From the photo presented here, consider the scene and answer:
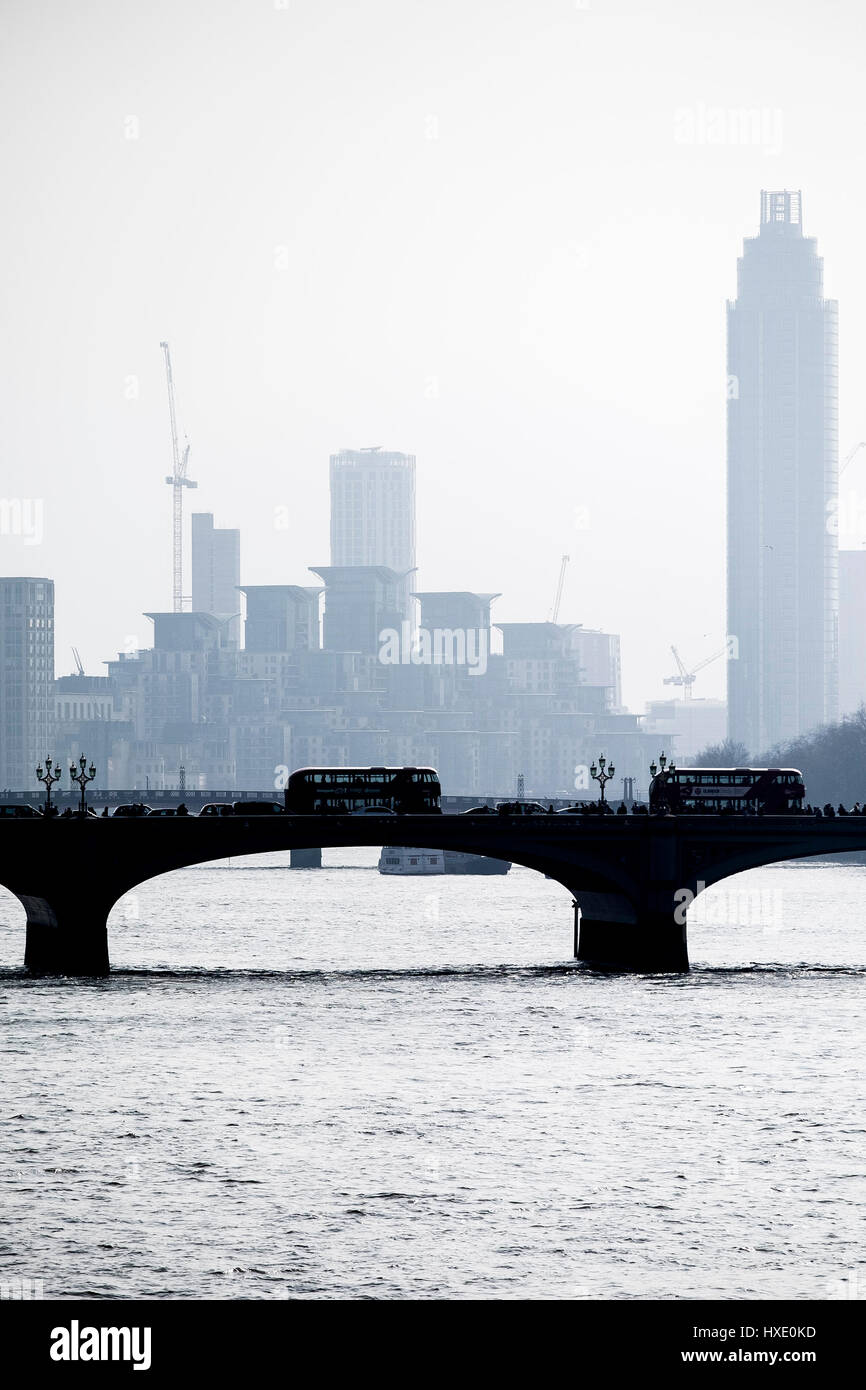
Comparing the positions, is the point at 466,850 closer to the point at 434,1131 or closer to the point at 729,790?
the point at 729,790

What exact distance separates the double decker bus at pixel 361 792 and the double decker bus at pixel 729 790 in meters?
14.2

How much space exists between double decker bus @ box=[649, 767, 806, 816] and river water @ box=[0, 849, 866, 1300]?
12095 mm

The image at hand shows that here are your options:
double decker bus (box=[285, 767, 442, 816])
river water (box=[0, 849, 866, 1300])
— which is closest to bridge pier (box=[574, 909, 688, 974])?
river water (box=[0, 849, 866, 1300])

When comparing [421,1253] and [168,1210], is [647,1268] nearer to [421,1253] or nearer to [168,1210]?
[421,1253]

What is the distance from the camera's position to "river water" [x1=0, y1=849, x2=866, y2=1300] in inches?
1815

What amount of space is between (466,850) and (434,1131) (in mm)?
41843

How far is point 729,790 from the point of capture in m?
124

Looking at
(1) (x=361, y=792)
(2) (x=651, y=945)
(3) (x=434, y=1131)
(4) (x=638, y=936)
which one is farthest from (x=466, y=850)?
(3) (x=434, y=1131)

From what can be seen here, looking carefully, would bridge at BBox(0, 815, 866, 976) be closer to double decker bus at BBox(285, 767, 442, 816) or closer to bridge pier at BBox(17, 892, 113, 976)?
bridge pier at BBox(17, 892, 113, 976)

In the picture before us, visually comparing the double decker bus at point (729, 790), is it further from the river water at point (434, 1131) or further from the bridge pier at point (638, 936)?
the bridge pier at point (638, 936)

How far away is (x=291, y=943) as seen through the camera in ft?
434

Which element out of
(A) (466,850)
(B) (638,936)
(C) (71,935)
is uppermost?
(A) (466,850)
